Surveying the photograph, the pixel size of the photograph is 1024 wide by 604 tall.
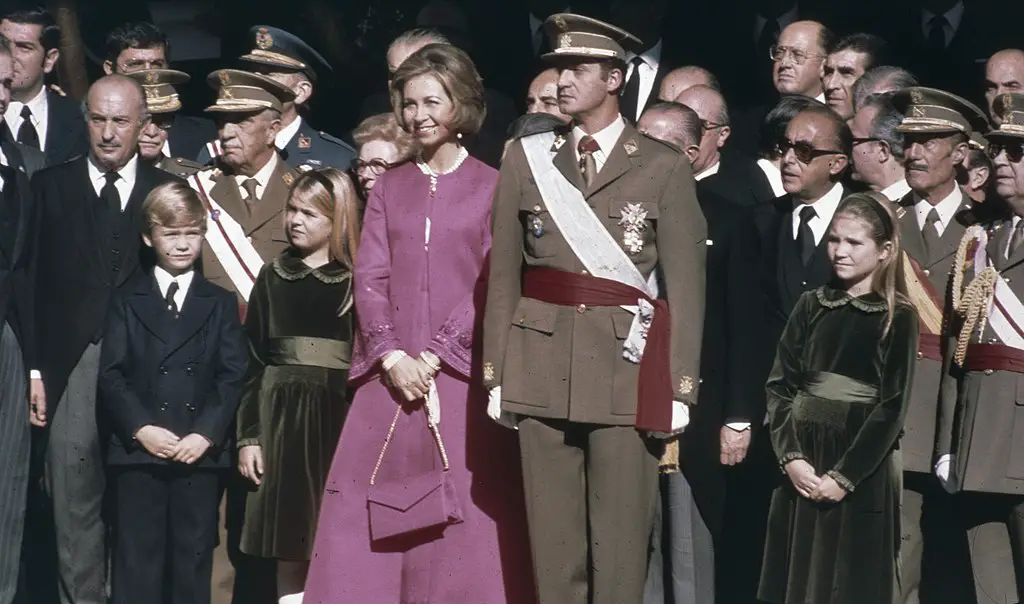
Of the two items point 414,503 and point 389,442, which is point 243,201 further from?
point 414,503

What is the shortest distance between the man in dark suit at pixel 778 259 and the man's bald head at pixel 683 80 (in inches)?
49.7

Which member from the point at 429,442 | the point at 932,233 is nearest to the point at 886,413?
the point at 932,233

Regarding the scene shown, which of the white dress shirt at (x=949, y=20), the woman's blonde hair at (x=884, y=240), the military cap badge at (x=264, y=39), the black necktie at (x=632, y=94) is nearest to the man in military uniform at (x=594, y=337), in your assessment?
the woman's blonde hair at (x=884, y=240)

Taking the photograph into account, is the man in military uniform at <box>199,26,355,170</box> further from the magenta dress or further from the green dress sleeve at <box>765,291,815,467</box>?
the green dress sleeve at <box>765,291,815,467</box>

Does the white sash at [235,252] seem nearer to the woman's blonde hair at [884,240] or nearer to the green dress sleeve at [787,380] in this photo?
the green dress sleeve at [787,380]

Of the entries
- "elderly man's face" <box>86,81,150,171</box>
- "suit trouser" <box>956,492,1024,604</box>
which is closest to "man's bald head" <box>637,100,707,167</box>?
"suit trouser" <box>956,492,1024,604</box>

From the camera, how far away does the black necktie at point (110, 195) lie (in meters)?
9.33

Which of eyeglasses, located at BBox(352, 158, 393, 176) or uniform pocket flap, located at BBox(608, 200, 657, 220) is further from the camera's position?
eyeglasses, located at BBox(352, 158, 393, 176)

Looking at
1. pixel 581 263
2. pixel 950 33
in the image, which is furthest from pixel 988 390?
pixel 950 33

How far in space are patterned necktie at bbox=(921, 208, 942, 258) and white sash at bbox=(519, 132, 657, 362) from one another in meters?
1.50

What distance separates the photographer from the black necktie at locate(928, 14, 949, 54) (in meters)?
10.7

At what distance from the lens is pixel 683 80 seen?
10266mm

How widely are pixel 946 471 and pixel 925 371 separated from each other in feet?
1.39

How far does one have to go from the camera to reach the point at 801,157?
8820 millimetres
